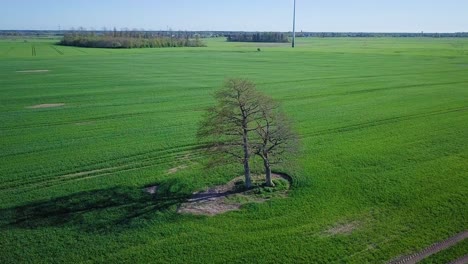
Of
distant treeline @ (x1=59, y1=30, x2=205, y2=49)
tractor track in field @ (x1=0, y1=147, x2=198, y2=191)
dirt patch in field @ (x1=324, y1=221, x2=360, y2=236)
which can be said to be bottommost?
dirt patch in field @ (x1=324, y1=221, x2=360, y2=236)

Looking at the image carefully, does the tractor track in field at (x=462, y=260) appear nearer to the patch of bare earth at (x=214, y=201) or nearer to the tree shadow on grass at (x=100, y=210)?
the patch of bare earth at (x=214, y=201)

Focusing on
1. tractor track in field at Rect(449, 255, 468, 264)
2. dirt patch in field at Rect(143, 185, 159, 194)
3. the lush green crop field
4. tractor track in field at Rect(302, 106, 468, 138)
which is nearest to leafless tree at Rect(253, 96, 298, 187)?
the lush green crop field

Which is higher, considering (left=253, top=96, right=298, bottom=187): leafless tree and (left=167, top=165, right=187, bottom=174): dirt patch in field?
(left=253, top=96, right=298, bottom=187): leafless tree

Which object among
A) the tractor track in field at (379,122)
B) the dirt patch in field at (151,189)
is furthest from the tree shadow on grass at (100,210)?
the tractor track in field at (379,122)

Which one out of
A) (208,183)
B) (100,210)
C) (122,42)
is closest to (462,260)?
(208,183)

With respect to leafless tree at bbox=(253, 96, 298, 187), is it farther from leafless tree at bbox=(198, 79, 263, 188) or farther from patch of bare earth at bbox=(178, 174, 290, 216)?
patch of bare earth at bbox=(178, 174, 290, 216)

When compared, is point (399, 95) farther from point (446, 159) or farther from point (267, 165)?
point (267, 165)

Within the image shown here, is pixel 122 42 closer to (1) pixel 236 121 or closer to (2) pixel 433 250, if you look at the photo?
(1) pixel 236 121
